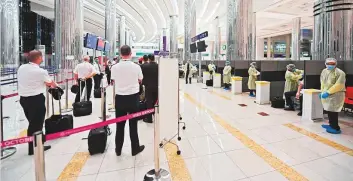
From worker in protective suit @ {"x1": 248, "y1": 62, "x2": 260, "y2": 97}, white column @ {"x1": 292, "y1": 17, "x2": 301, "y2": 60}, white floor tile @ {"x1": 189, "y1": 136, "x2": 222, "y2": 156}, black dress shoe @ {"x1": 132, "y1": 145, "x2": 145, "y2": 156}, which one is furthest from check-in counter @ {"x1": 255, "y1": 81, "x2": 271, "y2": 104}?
white column @ {"x1": 292, "y1": 17, "x2": 301, "y2": 60}

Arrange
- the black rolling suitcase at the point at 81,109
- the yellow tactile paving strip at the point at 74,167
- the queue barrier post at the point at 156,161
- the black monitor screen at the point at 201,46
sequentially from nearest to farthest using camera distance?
the queue barrier post at the point at 156,161 → the yellow tactile paving strip at the point at 74,167 → the black rolling suitcase at the point at 81,109 → the black monitor screen at the point at 201,46

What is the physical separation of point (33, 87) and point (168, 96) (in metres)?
1.67

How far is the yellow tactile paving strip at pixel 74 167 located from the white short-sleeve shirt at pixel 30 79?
96 centimetres

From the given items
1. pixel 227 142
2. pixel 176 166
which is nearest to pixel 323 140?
pixel 227 142

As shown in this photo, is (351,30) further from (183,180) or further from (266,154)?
(183,180)

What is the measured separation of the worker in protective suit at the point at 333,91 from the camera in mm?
3387

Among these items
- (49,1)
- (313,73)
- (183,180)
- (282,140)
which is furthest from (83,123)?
(49,1)

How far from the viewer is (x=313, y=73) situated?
4.66 meters

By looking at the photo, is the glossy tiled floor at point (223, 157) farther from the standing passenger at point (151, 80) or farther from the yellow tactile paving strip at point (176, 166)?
the standing passenger at point (151, 80)

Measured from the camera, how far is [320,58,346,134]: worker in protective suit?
133 inches

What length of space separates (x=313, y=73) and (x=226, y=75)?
4.22 metres

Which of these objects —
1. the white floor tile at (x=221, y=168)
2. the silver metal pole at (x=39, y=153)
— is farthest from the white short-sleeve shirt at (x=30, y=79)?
the white floor tile at (x=221, y=168)

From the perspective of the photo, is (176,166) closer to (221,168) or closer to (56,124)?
(221,168)

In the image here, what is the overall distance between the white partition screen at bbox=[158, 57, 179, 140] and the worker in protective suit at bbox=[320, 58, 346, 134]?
263 cm
